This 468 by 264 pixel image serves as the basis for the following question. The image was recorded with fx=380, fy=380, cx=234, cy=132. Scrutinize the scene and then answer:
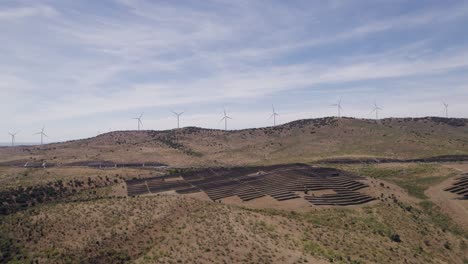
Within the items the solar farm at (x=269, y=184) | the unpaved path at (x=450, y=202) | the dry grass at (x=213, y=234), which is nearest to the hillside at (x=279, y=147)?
the solar farm at (x=269, y=184)

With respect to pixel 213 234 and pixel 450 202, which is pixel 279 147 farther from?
pixel 213 234

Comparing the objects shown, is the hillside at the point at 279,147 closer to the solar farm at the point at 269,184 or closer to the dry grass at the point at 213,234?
the solar farm at the point at 269,184

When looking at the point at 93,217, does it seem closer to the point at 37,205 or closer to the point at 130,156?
the point at 37,205

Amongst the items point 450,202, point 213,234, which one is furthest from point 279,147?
point 213,234

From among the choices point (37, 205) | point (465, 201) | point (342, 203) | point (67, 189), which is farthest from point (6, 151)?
point (465, 201)

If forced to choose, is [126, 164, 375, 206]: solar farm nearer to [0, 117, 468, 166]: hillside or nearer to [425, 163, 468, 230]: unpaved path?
[425, 163, 468, 230]: unpaved path

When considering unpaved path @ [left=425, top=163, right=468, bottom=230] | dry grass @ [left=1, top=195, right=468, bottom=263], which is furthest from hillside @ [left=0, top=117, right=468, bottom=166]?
dry grass @ [left=1, top=195, right=468, bottom=263]
